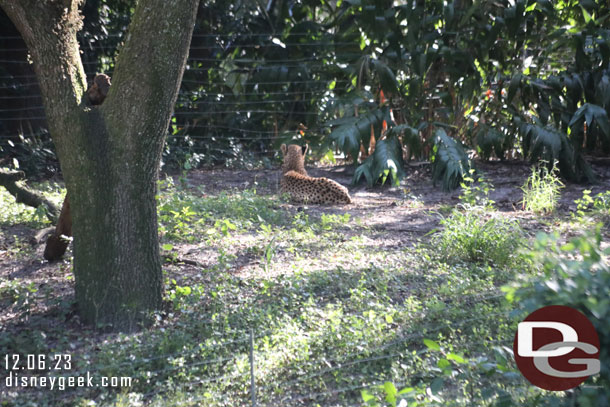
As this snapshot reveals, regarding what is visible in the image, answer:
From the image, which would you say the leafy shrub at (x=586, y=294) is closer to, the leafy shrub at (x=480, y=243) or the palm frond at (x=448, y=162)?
the leafy shrub at (x=480, y=243)

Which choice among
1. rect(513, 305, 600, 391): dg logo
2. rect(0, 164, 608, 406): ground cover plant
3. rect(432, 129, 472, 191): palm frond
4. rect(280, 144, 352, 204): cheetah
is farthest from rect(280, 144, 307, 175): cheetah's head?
rect(513, 305, 600, 391): dg logo

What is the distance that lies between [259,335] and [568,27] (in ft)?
→ 24.7

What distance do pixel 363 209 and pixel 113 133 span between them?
4182 millimetres

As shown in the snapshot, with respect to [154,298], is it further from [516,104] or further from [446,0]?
[516,104]

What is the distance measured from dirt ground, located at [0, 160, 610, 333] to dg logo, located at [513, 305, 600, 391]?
2871mm

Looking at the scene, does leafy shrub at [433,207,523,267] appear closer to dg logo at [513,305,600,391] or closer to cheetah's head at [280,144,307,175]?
dg logo at [513,305,600,391]

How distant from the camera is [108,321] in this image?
12.6 feet

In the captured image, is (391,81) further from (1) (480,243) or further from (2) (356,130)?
(1) (480,243)

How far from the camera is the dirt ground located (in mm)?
4648

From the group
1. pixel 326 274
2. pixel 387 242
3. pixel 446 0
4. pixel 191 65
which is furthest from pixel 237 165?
pixel 326 274

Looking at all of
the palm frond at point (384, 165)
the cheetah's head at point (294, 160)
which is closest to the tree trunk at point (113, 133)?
the cheetah's head at point (294, 160)

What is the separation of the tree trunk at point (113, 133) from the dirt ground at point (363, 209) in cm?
51

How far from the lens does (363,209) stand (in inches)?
292

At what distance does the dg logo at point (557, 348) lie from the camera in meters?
2.14
